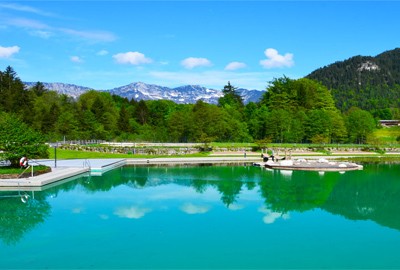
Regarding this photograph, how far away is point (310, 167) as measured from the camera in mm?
31141

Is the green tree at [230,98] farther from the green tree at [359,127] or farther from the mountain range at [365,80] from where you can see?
the mountain range at [365,80]

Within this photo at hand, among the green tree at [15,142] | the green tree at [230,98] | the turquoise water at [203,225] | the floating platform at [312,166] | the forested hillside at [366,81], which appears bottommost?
the turquoise water at [203,225]

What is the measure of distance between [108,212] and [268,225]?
22.4 feet

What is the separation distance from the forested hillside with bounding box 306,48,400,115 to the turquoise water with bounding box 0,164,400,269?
95674mm

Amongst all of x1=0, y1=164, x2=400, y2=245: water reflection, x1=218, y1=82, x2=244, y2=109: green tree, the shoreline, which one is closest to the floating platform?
x1=0, y1=164, x2=400, y2=245: water reflection

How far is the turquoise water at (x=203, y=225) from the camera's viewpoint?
11.2 meters

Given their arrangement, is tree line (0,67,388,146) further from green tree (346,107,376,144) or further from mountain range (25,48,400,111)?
mountain range (25,48,400,111)

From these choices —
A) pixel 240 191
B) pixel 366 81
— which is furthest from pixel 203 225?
pixel 366 81

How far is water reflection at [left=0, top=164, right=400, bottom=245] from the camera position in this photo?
1647 centimetres

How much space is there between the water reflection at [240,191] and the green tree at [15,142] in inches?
156

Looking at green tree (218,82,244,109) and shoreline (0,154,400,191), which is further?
green tree (218,82,244,109)

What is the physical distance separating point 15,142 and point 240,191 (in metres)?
14.6

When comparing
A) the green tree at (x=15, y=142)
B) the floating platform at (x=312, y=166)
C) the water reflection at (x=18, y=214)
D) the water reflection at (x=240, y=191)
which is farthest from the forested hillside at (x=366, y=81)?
the water reflection at (x=18, y=214)

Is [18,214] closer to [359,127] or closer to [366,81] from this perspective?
[359,127]
